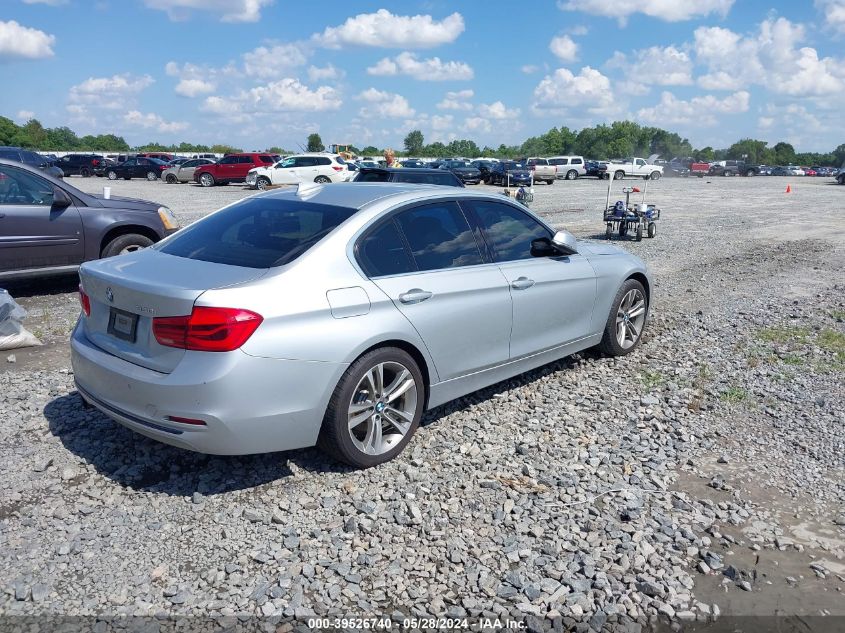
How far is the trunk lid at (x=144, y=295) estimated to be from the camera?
3.67m

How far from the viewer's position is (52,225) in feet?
27.8

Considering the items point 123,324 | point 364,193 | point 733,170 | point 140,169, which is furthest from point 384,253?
point 733,170

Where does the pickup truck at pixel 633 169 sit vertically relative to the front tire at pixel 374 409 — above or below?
above

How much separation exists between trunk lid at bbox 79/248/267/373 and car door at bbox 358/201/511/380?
3.03 feet

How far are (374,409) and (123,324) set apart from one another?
4.89ft

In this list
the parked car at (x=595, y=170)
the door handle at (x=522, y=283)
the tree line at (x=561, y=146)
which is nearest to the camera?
the door handle at (x=522, y=283)

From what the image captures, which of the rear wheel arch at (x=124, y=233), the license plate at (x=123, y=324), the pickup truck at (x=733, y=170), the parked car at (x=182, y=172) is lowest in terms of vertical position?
the license plate at (x=123, y=324)

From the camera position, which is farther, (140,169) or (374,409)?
(140,169)

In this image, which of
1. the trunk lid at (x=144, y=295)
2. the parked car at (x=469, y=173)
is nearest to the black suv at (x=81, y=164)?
the parked car at (x=469, y=173)

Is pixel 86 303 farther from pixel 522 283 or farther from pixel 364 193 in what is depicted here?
pixel 522 283

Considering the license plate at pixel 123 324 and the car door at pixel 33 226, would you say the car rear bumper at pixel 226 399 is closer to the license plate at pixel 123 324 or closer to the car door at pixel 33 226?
the license plate at pixel 123 324

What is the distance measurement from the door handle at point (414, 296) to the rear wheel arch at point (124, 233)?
234 inches

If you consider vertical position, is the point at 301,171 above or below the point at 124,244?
above

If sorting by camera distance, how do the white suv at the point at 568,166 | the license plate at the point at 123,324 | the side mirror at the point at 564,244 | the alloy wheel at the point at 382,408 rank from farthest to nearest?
the white suv at the point at 568,166
the side mirror at the point at 564,244
the alloy wheel at the point at 382,408
the license plate at the point at 123,324
